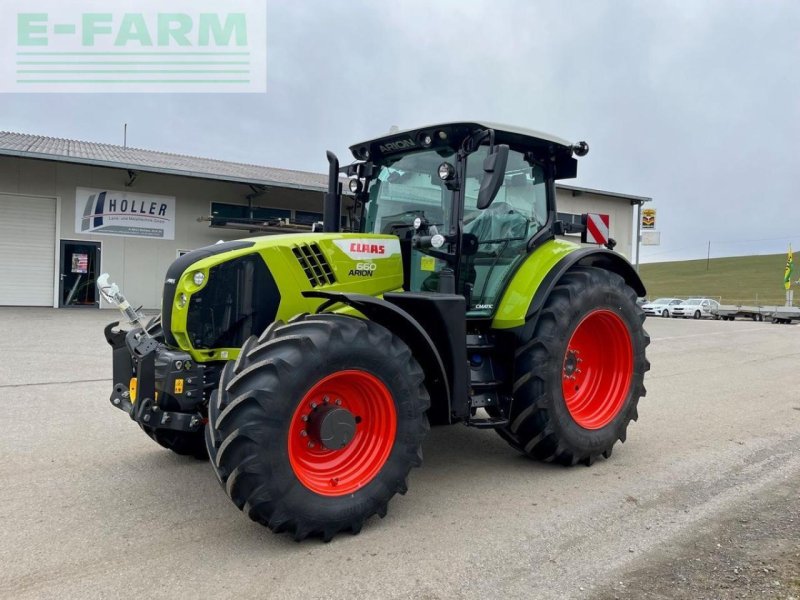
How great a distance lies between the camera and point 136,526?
3434 millimetres

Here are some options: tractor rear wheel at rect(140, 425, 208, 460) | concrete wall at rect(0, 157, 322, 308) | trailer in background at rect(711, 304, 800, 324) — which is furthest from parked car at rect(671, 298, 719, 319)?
tractor rear wheel at rect(140, 425, 208, 460)

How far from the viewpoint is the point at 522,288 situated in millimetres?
4406

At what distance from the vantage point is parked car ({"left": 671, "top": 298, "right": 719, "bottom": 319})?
34281 mm

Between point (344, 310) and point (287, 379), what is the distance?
99 cm

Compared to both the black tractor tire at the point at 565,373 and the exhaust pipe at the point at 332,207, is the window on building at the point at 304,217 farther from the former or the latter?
the black tractor tire at the point at 565,373

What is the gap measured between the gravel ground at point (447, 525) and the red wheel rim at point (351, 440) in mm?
313

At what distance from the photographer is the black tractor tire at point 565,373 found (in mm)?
4250

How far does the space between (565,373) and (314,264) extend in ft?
7.16

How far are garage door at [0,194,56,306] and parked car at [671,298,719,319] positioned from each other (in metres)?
31.2

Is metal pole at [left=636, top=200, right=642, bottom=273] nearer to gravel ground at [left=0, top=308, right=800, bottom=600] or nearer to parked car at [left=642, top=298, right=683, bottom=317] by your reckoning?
parked car at [left=642, top=298, right=683, bottom=317]

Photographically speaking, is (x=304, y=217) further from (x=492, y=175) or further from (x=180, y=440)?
(x=492, y=175)

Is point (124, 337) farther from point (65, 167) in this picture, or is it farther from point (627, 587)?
point (65, 167)

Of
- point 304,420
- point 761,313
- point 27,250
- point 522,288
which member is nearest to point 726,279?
point 761,313

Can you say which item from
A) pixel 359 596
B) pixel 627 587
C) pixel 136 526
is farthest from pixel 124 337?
pixel 627 587
